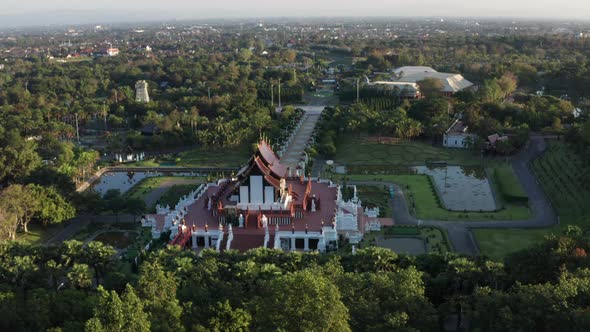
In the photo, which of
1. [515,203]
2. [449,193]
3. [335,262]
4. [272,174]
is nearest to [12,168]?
[272,174]

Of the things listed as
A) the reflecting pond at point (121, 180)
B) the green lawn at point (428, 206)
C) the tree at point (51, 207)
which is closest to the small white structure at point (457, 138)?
the green lawn at point (428, 206)

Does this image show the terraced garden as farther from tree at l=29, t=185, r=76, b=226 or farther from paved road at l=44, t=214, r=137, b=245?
tree at l=29, t=185, r=76, b=226

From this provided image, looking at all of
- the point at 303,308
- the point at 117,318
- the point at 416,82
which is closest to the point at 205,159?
the point at 117,318

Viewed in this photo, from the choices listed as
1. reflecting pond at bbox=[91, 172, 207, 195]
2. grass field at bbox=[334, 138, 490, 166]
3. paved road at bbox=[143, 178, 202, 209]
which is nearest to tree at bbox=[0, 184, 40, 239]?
paved road at bbox=[143, 178, 202, 209]

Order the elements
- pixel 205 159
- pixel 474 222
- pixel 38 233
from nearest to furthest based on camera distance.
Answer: pixel 38 233 → pixel 474 222 → pixel 205 159

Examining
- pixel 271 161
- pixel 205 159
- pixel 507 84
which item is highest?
pixel 507 84

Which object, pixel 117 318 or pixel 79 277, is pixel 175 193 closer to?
pixel 79 277

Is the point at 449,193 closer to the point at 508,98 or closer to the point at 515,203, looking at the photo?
the point at 515,203
